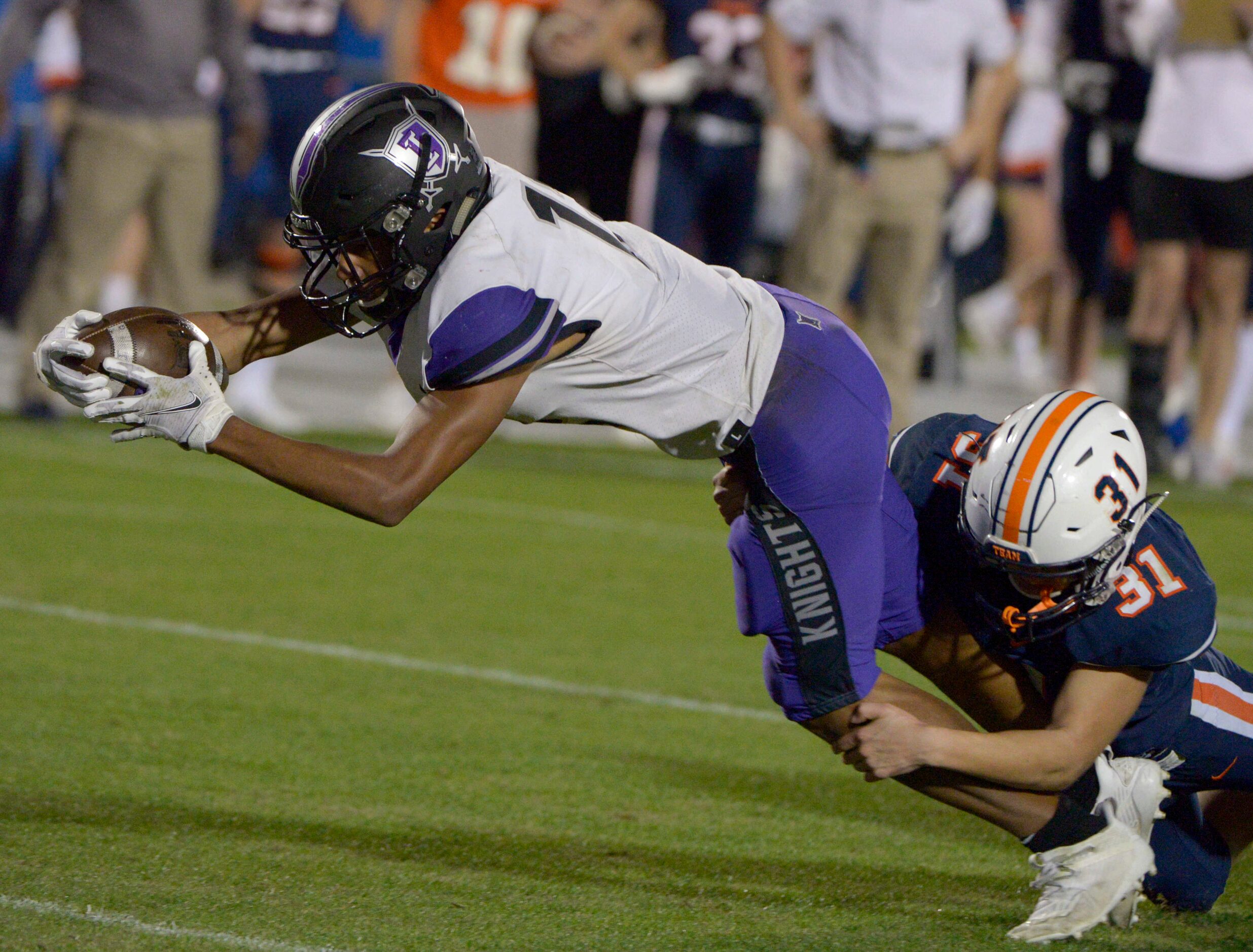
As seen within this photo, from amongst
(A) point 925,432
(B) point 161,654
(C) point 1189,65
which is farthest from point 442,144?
(C) point 1189,65

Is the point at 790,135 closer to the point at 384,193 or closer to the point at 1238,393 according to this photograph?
the point at 1238,393

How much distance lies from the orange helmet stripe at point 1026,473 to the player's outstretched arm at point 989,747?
1.10 feet

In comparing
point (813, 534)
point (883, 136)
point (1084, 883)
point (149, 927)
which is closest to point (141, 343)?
point (149, 927)

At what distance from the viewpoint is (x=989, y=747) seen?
10.7 ft

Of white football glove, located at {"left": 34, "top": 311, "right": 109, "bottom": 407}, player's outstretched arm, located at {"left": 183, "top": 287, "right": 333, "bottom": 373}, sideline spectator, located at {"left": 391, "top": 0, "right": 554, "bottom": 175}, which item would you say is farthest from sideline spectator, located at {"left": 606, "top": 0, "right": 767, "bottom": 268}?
white football glove, located at {"left": 34, "top": 311, "right": 109, "bottom": 407}

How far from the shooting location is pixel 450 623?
5684 mm

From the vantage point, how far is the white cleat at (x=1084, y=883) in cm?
323

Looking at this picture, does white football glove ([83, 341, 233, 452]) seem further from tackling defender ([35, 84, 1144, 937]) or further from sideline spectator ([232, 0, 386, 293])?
sideline spectator ([232, 0, 386, 293])

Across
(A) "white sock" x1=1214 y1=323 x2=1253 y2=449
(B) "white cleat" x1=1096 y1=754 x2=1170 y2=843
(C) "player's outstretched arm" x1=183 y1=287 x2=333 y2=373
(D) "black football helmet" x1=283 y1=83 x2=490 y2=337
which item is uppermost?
(D) "black football helmet" x1=283 y1=83 x2=490 y2=337

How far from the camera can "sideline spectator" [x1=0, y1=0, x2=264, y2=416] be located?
891cm

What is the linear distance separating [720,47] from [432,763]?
6913 mm

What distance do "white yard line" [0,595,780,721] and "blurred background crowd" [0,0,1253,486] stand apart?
→ 3729 mm

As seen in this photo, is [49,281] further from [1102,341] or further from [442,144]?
[1102,341]

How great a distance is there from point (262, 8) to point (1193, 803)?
9.58m
